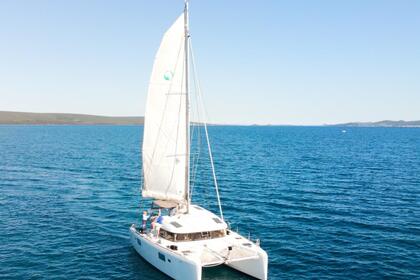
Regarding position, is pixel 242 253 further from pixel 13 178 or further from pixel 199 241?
pixel 13 178

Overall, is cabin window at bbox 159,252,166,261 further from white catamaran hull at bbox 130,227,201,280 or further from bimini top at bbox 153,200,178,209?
bimini top at bbox 153,200,178,209

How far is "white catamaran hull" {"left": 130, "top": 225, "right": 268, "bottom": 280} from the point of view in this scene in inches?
891

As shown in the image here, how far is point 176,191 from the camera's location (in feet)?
101

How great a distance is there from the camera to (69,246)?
30406mm

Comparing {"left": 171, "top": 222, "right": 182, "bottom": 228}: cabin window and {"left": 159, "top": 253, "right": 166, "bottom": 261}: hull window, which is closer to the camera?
{"left": 159, "top": 253, "right": 166, "bottom": 261}: hull window

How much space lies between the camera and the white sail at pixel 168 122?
29.4m

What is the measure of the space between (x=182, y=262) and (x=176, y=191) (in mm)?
8527

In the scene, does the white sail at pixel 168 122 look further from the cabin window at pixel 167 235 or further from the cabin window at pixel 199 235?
the cabin window at pixel 199 235

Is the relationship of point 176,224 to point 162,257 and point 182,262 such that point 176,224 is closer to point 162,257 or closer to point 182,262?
point 162,257

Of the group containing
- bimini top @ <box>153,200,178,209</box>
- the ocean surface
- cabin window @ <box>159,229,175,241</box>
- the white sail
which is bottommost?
the ocean surface

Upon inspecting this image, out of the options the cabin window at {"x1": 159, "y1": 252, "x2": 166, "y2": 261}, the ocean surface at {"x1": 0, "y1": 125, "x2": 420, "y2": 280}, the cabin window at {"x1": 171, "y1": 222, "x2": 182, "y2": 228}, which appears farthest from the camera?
the ocean surface at {"x1": 0, "y1": 125, "x2": 420, "y2": 280}

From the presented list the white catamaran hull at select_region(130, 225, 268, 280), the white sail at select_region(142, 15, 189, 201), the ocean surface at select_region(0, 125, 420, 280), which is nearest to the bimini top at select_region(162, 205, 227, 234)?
the white catamaran hull at select_region(130, 225, 268, 280)

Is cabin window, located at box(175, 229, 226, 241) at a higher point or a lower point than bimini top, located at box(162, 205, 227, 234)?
lower

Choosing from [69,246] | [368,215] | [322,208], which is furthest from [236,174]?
[69,246]
